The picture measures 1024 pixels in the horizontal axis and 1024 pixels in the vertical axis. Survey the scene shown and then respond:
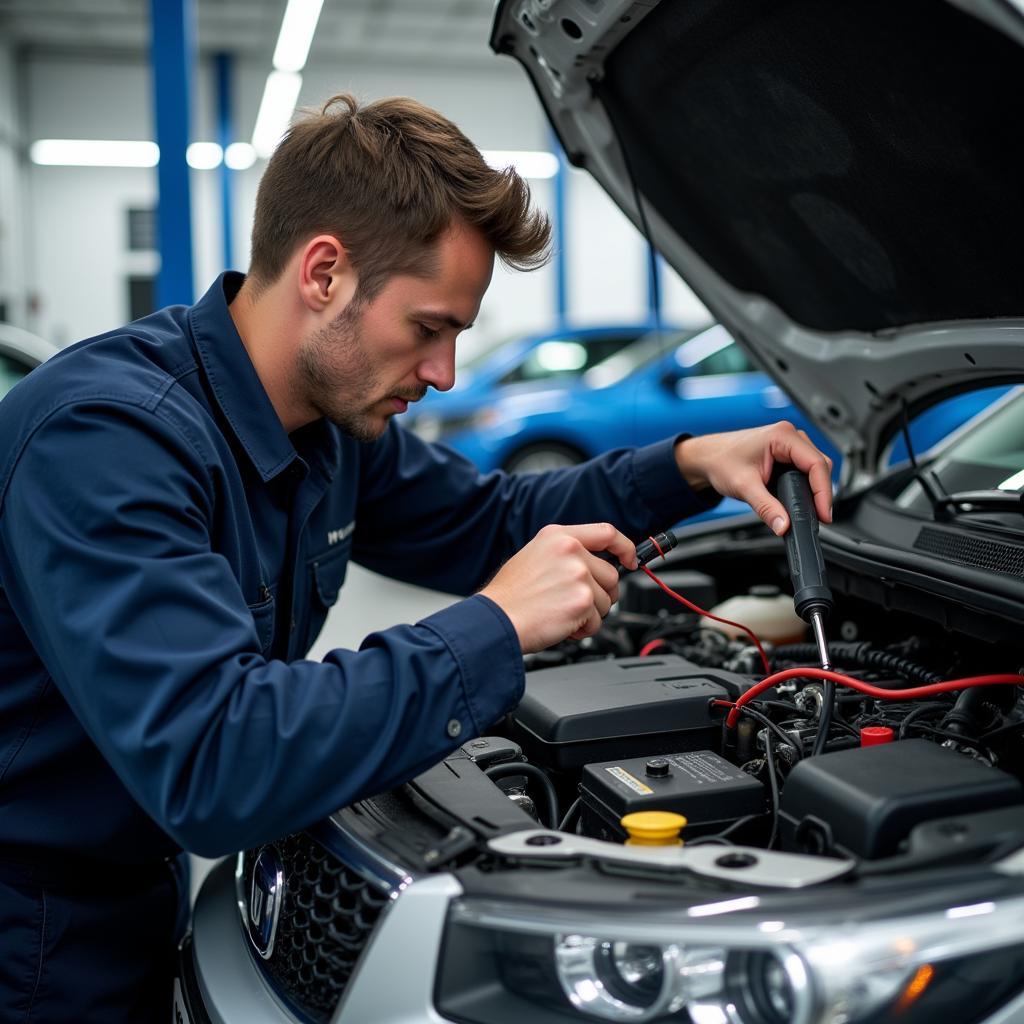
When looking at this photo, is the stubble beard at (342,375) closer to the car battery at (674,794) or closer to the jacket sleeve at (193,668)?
the jacket sleeve at (193,668)

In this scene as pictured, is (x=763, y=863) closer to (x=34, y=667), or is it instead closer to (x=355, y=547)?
(x=34, y=667)

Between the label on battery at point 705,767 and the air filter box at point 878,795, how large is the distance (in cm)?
10

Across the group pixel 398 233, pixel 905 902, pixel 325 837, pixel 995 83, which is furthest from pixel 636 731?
pixel 995 83

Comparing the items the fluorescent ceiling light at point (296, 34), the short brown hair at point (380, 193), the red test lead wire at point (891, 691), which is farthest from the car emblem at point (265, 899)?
the fluorescent ceiling light at point (296, 34)

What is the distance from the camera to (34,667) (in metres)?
1.34

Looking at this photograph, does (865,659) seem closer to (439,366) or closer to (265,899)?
(439,366)

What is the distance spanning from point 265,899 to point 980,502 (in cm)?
125

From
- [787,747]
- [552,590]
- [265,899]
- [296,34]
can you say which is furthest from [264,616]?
[296,34]

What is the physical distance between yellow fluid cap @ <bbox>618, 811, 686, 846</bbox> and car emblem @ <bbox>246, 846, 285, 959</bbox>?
0.44 meters

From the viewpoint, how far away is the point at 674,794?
3.94 feet

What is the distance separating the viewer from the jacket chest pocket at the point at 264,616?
1.48 meters

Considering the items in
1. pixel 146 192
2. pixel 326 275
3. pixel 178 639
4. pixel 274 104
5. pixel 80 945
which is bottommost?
pixel 80 945

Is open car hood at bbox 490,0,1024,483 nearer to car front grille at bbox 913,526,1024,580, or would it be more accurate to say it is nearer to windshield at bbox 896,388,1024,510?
windshield at bbox 896,388,1024,510

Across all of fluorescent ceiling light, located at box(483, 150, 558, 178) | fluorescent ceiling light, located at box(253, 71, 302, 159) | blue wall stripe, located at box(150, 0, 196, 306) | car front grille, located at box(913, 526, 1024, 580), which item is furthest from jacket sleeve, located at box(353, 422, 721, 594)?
fluorescent ceiling light, located at box(483, 150, 558, 178)
